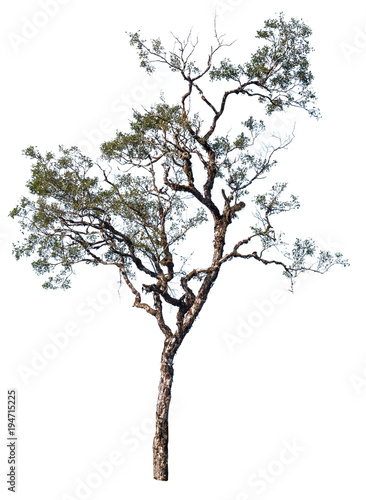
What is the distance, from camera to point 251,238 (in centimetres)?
1198

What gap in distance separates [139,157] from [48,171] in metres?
1.81

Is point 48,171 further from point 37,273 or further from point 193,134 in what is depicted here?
point 193,134

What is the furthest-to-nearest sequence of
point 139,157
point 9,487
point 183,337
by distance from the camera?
1. point 139,157
2. point 183,337
3. point 9,487

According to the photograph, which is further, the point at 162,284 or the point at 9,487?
the point at 162,284

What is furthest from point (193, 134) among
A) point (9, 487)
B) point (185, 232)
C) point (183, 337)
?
point (9, 487)

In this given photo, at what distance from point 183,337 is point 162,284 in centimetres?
110

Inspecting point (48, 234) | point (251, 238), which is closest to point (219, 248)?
point (251, 238)

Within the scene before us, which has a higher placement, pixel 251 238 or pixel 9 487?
pixel 251 238

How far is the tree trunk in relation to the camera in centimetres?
1116

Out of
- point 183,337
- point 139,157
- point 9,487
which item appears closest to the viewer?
point 9,487

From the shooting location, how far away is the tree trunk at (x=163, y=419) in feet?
36.6

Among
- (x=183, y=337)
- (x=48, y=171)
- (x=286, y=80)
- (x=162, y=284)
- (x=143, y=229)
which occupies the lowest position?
(x=183, y=337)

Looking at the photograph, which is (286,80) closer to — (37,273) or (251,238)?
(251,238)

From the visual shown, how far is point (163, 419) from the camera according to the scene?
11336mm
